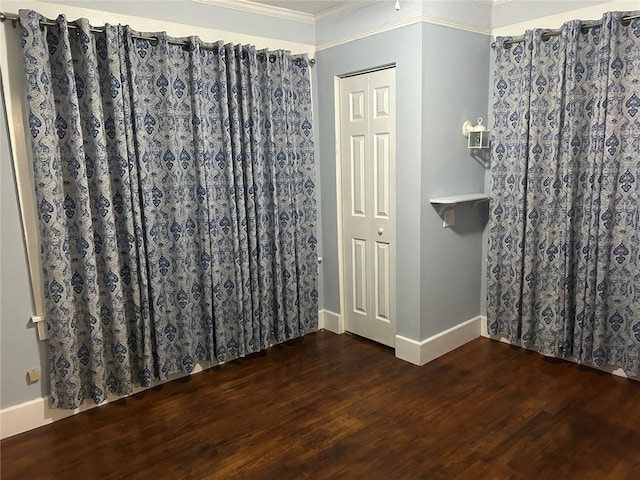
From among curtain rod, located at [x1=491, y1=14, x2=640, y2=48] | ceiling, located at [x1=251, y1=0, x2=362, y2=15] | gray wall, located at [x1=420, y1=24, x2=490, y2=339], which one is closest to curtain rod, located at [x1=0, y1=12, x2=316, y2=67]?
ceiling, located at [x1=251, y1=0, x2=362, y2=15]

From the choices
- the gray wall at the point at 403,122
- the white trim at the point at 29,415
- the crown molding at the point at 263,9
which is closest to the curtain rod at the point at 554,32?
the gray wall at the point at 403,122

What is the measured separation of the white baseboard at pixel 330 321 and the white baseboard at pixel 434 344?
2.14 feet

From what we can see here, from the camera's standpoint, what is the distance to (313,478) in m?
2.24

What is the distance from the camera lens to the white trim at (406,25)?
120 inches

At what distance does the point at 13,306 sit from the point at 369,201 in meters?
2.44

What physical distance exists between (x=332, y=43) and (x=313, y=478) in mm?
3016

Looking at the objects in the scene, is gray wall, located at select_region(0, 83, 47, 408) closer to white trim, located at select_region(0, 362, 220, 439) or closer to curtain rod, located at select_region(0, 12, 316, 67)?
white trim, located at select_region(0, 362, 220, 439)

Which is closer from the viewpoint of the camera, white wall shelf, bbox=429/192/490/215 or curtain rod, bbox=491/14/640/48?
curtain rod, bbox=491/14/640/48

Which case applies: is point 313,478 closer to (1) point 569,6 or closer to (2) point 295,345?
(2) point 295,345

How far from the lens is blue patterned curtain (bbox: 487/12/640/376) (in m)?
2.88

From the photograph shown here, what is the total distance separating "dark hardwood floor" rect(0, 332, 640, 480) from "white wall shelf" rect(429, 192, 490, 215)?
1144 millimetres

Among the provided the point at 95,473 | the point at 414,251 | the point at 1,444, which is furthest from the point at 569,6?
the point at 1,444

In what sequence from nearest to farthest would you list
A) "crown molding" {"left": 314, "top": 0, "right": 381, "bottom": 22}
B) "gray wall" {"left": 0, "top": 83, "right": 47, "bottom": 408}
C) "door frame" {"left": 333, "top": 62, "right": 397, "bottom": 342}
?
"gray wall" {"left": 0, "top": 83, "right": 47, "bottom": 408}, "crown molding" {"left": 314, "top": 0, "right": 381, "bottom": 22}, "door frame" {"left": 333, "top": 62, "right": 397, "bottom": 342}

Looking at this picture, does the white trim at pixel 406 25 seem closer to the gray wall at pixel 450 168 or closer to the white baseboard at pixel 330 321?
the gray wall at pixel 450 168
